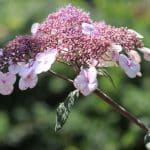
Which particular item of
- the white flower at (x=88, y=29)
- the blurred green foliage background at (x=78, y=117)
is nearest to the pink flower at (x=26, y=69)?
the white flower at (x=88, y=29)

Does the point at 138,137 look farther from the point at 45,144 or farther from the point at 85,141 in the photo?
the point at 45,144

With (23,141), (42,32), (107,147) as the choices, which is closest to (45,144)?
(23,141)

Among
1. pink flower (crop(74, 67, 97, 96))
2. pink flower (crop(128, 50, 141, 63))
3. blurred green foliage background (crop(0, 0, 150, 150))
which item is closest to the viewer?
pink flower (crop(74, 67, 97, 96))

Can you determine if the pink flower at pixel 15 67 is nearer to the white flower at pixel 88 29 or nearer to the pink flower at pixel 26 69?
the pink flower at pixel 26 69

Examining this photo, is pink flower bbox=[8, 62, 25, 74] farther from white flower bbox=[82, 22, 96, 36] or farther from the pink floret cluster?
white flower bbox=[82, 22, 96, 36]

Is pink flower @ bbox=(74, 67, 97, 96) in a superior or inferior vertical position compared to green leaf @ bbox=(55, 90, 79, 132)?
superior

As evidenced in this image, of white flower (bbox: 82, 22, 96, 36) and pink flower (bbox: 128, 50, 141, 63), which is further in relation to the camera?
pink flower (bbox: 128, 50, 141, 63)

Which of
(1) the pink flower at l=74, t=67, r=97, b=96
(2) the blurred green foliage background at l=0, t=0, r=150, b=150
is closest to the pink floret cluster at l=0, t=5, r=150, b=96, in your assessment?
(1) the pink flower at l=74, t=67, r=97, b=96

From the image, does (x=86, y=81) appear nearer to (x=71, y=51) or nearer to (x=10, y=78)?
(x=71, y=51)
